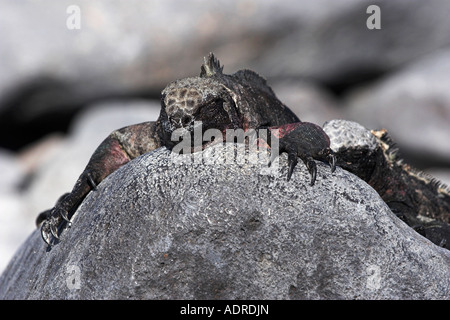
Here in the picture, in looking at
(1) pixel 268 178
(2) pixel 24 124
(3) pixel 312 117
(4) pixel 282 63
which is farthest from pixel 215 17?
(1) pixel 268 178

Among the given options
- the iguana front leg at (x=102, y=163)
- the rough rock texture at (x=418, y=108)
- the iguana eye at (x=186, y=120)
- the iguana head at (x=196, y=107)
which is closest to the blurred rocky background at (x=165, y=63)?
the rough rock texture at (x=418, y=108)

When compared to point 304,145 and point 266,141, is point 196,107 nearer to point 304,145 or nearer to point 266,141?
point 266,141

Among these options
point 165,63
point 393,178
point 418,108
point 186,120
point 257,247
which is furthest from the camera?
point 418,108

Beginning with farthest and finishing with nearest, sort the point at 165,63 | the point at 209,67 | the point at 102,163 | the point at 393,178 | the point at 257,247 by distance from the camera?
the point at 165,63
the point at 393,178
the point at 102,163
the point at 209,67
the point at 257,247

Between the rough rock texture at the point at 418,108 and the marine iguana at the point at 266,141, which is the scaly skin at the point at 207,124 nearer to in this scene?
the marine iguana at the point at 266,141

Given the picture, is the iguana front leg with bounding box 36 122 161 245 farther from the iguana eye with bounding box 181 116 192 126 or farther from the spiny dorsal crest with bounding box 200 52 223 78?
the iguana eye with bounding box 181 116 192 126

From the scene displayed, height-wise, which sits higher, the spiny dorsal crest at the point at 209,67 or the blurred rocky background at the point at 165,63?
the spiny dorsal crest at the point at 209,67

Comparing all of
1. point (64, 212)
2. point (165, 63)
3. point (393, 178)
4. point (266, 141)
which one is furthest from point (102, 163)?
point (165, 63)

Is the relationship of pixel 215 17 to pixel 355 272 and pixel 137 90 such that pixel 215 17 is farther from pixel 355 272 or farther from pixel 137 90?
pixel 355 272
